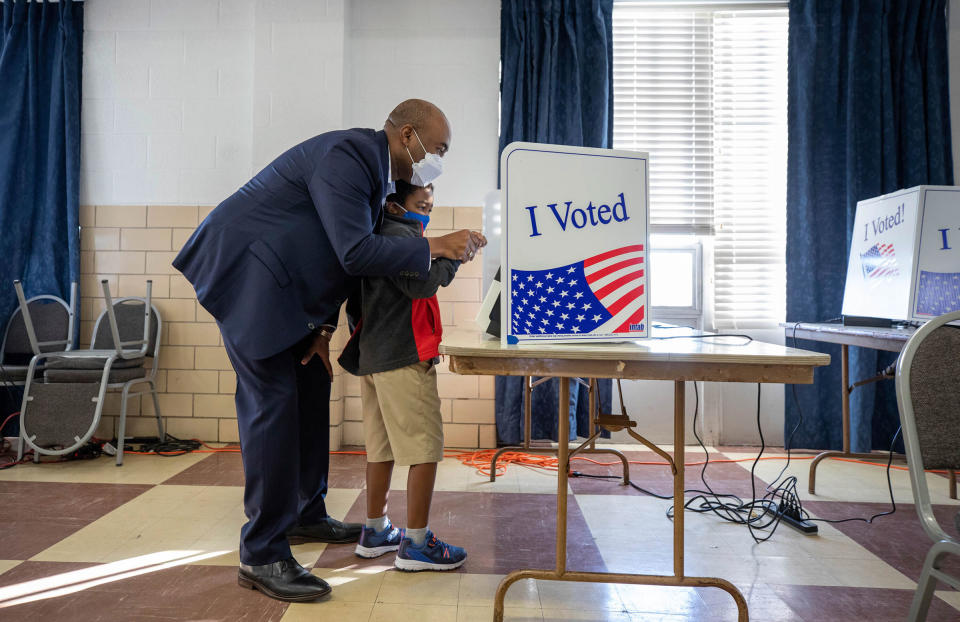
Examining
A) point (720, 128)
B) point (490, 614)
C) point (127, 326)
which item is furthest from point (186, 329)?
point (720, 128)

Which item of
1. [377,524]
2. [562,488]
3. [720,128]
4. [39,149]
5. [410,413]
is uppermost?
[720,128]

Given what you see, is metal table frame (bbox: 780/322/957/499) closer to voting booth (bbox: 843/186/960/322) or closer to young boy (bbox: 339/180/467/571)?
voting booth (bbox: 843/186/960/322)

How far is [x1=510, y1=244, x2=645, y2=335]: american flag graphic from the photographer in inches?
57.6

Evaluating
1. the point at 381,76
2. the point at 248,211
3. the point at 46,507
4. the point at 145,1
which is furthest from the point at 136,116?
the point at 248,211

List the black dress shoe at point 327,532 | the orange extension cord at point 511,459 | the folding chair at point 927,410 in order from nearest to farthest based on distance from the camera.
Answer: the folding chair at point 927,410 → the black dress shoe at point 327,532 → the orange extension cord at point 511,459

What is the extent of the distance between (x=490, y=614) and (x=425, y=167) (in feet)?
4.04

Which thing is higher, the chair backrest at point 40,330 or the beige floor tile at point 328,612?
the chair backrest at point 40,330

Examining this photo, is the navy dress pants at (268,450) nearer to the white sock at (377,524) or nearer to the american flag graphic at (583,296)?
the white sock at (377,524)

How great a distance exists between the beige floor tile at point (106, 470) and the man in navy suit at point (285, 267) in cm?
139

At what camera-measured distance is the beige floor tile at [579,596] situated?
159 cm

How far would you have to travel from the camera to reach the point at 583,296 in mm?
1503

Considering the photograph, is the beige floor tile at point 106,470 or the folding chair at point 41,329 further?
the folding chair at point 41,329

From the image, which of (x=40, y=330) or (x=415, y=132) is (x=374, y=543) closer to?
(x=415, y=132)

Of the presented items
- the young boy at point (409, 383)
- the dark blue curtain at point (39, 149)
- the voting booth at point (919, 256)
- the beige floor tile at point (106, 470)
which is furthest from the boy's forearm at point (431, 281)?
the dark blue curtain at point (39, 149)
